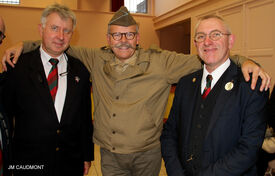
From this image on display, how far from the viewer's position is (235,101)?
145cm

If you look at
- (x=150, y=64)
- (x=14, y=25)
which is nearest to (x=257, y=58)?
(x=150, y=64)

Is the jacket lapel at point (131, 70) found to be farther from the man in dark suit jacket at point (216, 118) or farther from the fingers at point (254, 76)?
the fingers at point (254, 76)

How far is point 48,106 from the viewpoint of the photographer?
69.3 inches

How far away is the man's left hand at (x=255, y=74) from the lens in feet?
4.62

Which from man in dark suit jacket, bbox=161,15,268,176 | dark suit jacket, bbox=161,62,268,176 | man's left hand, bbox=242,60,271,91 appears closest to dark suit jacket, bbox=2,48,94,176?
man in dark suit jacket, bbox=161,15,268,176

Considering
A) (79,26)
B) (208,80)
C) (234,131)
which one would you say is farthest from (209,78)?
(79,26)

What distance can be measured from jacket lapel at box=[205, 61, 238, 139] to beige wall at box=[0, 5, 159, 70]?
8.48 meters

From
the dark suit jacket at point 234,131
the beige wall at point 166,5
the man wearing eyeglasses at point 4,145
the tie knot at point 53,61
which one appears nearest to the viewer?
the dark suit jacket at point 234,131

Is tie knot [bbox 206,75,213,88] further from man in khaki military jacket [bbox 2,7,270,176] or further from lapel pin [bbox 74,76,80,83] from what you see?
lapel pin [bbox 74,76,80,83]

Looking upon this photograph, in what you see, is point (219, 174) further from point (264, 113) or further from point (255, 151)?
point (264, 113)

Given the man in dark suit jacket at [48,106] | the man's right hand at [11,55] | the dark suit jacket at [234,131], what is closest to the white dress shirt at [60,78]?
the man in dark suit jacket at [48,106]

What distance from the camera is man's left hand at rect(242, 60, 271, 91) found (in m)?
1.41

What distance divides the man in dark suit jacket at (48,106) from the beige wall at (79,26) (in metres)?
7.65

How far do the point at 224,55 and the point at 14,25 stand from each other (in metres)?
9.01
